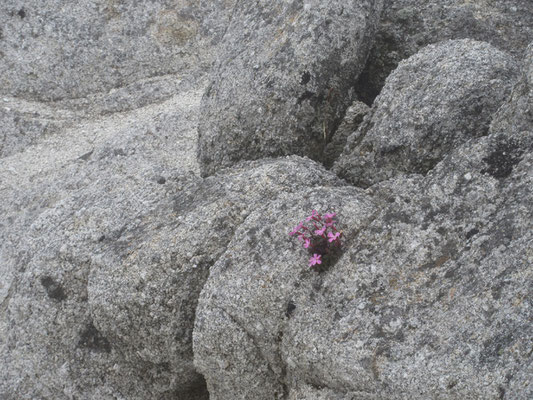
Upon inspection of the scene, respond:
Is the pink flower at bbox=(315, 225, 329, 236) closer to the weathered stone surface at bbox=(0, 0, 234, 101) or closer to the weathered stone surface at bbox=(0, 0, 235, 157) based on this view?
the weathered stone surface at bbox=(0, 0, 235, 157)

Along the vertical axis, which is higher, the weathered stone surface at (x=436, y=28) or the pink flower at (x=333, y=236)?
the weathered stone surface at (x=436, y=28)

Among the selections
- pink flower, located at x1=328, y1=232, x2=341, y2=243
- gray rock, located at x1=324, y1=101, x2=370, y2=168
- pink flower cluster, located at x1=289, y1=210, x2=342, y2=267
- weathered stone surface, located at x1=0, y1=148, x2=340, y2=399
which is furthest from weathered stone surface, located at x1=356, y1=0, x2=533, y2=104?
pink flower, located at x1=328, y1=232, x2=341, y2=243

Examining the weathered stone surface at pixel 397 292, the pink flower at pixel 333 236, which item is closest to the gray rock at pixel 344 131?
the weathered stone surface at pixel 397 292

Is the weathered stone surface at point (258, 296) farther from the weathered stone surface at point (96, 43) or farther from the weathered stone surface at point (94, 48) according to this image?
the weathered stone surface at point (96, 43)

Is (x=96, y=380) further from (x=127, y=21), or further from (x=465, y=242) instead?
(x=127, y=21)

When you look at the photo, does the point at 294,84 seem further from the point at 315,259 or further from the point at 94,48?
the point at 94,48

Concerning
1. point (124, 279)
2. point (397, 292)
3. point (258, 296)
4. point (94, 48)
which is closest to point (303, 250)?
point (258, 296)
